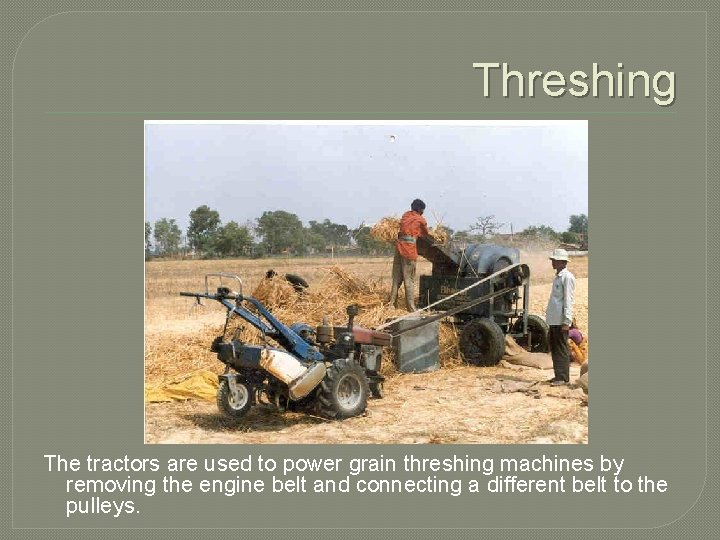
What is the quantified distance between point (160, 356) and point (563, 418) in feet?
19.2

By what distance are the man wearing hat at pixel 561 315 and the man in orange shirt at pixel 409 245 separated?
253cm

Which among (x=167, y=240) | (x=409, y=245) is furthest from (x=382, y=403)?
(x=167, y=240)

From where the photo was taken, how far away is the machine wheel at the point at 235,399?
7.51m

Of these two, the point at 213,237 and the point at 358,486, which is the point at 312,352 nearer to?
the point at 358,486

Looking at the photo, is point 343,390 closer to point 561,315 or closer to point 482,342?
point 561,315

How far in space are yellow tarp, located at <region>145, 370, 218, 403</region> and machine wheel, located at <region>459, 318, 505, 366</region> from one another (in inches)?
166

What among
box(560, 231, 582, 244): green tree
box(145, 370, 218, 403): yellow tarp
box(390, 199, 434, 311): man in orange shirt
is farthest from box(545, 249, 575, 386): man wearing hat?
box(560, 231, 582, 244): green tree

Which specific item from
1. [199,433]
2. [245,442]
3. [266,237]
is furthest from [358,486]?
[266,237]

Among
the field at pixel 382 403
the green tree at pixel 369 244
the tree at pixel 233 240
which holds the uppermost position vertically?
the tree at pixel 233 240

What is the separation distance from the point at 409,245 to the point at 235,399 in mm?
4911

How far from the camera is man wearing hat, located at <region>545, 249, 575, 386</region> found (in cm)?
962

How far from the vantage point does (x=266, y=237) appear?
111 feet

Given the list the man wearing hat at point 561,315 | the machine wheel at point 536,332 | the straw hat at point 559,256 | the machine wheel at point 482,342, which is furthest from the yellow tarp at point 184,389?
the machine wheel at point 536,332

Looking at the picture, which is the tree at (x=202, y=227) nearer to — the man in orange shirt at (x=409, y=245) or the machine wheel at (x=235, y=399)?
the man in orange shirt at (x=409, y=245)
